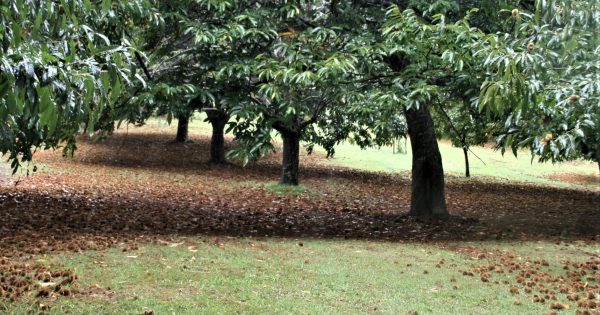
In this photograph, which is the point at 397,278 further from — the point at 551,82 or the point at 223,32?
the point at 223,32

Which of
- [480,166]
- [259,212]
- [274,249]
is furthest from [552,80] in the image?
[480,166]

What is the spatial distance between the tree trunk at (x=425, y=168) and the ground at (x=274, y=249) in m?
0.39

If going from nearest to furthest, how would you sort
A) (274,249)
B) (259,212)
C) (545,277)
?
(545,277)
(274,249)
(259,212)

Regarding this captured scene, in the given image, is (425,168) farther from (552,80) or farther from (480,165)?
(480,165)

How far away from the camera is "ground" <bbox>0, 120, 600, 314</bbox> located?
539 cm

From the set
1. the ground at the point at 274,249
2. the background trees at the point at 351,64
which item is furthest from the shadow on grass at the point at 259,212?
the background trees at the point at 351,64

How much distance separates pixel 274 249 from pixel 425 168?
4.41 m

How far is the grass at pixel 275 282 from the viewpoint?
511cm

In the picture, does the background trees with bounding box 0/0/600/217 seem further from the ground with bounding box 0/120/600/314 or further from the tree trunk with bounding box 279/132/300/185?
the tree trunk with bounding box 279/132/300/185

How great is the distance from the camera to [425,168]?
11.3 meters

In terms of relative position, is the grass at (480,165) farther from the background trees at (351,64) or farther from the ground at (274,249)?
the background trees at (351,64)

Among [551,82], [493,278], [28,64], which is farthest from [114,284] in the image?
[551,82]

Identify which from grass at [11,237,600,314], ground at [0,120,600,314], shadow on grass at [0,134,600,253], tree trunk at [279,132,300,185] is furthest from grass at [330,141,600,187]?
grass at [11,237,600,314]

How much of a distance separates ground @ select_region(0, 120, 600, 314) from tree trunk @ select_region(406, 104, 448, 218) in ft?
1.27
